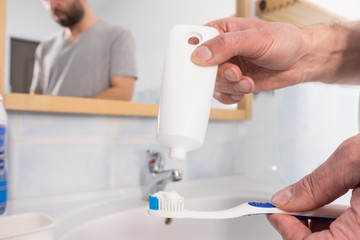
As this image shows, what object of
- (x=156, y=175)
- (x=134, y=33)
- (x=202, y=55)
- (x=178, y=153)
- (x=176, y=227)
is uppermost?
(x=134, y=33)

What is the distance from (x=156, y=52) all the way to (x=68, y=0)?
231 mm

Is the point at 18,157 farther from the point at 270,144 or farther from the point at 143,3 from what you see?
the point at 270,144

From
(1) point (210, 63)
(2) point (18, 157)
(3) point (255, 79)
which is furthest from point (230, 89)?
(2) point (18, 157)

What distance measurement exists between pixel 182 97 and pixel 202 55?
47mm

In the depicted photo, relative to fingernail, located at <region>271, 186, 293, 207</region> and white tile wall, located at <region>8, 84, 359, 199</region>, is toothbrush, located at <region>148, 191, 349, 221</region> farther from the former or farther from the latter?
white tile wall, located at <region>8, 84, 359, 199</region>

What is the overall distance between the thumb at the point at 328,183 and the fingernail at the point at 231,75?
174 mm

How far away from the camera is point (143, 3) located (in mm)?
779

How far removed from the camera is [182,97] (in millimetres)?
312

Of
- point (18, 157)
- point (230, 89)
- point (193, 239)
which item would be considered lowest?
point (193, 239)

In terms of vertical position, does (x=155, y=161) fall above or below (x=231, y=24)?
below

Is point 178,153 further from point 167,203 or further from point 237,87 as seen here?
point 237,87

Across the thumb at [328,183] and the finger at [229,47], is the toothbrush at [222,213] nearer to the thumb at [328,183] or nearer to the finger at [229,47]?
the thumb at [328,183]

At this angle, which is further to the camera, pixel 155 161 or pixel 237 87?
pixel 155 161

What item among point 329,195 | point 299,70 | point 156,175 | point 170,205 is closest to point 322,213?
point 329,195
